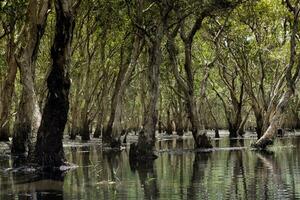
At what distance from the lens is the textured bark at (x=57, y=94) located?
18.1 m

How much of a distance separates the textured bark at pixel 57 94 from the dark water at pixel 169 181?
3.48 ft

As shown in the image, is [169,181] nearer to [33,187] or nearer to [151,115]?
[33,187]

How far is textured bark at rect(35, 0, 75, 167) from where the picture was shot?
1814 cm

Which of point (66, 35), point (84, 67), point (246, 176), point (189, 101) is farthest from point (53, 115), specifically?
point (84, 67)

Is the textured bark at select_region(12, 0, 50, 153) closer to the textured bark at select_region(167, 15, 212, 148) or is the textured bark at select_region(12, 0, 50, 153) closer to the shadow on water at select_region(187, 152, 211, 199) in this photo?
the shadow on water at select_region(187, 152, 211, 199)

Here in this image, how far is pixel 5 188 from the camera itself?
15.1 m

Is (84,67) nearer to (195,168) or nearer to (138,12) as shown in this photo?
(138,12)

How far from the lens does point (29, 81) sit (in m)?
21.2

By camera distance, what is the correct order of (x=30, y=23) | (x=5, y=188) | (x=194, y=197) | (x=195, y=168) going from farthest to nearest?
(x=30, y=23)
(x=195, y=168)
(x=5, y=188)
(x=194, y=197)

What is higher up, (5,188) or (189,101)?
(189,101)

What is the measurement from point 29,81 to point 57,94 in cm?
309

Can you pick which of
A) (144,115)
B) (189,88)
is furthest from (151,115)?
(189,88)

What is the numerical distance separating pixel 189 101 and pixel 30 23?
9.89 metres

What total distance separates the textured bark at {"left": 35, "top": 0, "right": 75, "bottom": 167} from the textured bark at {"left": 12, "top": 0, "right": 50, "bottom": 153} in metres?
0.93
